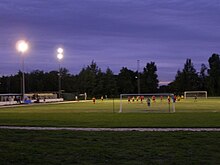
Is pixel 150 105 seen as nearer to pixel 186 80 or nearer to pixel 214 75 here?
pixel 214 75

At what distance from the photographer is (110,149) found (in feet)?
43.1

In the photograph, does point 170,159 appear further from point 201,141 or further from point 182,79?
point 182,79

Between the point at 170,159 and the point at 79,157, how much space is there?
2.40 m

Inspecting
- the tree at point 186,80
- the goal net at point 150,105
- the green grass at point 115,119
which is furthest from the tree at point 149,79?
the green grass at point 115,119

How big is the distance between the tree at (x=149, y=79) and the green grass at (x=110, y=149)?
151m

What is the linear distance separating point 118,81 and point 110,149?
15154 centimetres

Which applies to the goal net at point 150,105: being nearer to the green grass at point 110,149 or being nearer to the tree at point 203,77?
the green grass at point 110,149

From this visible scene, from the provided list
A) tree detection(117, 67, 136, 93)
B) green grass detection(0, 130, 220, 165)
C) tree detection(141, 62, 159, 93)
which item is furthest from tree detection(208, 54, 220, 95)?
green grass detection(0, 130, 220, 165)

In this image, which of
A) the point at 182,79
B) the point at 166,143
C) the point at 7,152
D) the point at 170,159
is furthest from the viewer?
the point at 182,79

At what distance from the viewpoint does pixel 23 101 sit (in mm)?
79500

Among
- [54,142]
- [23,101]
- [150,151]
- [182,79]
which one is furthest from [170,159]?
[182,79]

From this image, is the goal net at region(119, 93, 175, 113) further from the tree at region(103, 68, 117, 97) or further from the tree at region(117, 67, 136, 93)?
the tree at region(117, 67, 136, 93)

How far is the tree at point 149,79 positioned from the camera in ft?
554

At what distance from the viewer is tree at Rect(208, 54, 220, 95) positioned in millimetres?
148875
